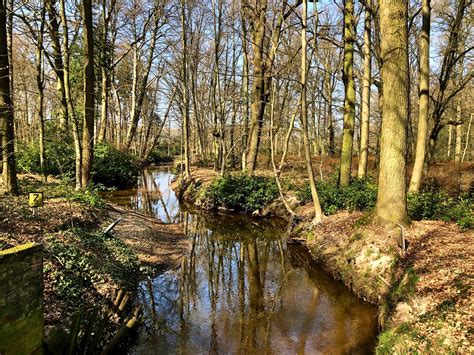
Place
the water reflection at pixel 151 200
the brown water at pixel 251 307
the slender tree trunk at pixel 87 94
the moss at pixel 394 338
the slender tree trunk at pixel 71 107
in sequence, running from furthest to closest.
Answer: the water reflection at pixel 151 200
the slender tree trunk at pixel 87 94
the slender tree trunk at pixel 71 107
the brown water at pixel 251 307
the moss at pixel 394 338

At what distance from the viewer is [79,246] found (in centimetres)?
716

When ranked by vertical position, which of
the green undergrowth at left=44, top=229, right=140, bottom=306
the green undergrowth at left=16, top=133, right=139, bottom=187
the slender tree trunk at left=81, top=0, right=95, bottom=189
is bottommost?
the green undergrowth at left=44, top=229, right=140, bottom=306

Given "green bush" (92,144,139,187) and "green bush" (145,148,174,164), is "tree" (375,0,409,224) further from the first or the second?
"green bush" (145,148,174,164)

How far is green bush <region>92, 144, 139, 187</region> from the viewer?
818 inches

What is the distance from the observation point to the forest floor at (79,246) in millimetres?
5898

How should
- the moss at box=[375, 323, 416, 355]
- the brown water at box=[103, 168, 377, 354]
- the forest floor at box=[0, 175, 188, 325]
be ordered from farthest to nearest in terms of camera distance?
the brown water at box=[103, 168, 377, 354] → the forest floor at box=[0, 175, 188, 325] → the moss at box=[375, 323, 416, 355]

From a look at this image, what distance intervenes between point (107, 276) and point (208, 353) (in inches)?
99.8

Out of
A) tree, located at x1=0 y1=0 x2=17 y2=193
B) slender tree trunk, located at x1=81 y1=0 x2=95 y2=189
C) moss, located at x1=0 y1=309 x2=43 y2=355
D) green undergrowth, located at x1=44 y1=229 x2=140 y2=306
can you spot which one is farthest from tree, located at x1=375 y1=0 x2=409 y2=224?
tree, located at x1=0 y1=0 x2=17 y2=193

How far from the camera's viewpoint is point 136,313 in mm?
6000

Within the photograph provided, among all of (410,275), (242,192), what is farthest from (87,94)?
(410,275)

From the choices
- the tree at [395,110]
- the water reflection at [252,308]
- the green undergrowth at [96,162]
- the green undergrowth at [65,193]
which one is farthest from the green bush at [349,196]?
the green undergrowth at [96,162]

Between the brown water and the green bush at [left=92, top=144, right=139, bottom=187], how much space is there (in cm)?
1118

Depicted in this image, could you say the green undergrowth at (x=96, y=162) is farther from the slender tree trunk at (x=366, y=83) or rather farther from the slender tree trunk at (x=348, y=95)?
the slender tree trunk at (x=366, y=83)

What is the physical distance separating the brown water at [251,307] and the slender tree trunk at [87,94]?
15.3 ft
